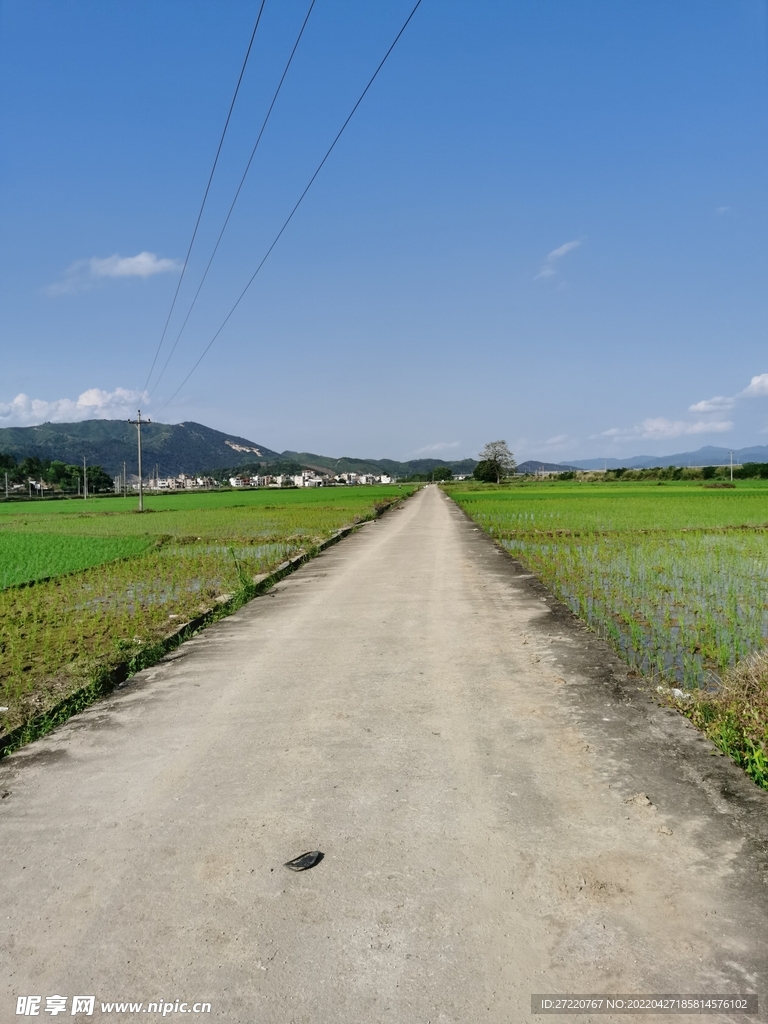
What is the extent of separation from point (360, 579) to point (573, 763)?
7.25m

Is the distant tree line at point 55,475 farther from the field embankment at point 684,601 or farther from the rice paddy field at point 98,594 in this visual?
the field embankment at point 684,601

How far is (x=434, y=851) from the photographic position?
2.71 meters

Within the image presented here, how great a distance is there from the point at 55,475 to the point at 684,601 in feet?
436

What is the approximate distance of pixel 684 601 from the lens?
29.0 ft

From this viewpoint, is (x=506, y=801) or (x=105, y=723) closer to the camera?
(x=506, y=801)

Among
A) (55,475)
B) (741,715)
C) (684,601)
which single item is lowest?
(684,601)

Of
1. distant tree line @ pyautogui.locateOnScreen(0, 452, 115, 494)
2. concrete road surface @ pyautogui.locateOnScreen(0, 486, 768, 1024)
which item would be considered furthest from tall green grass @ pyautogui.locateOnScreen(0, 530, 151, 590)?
distant tree line @ pyautogui.locateOnScreen(0, 452, 115, 494)

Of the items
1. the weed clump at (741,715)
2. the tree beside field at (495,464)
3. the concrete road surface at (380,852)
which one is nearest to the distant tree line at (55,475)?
the tree beside field at (495,464)

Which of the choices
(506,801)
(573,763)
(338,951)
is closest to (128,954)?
(338,951)

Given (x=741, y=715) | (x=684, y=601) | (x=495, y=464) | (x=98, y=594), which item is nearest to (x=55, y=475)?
(x=495, y=464)

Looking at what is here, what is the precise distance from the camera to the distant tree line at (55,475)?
11588 centimetres

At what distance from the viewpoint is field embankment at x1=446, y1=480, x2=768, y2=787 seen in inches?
174

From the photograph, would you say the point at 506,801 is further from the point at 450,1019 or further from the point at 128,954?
the point at 128,954

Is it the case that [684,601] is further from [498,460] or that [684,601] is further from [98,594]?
[498,460]
